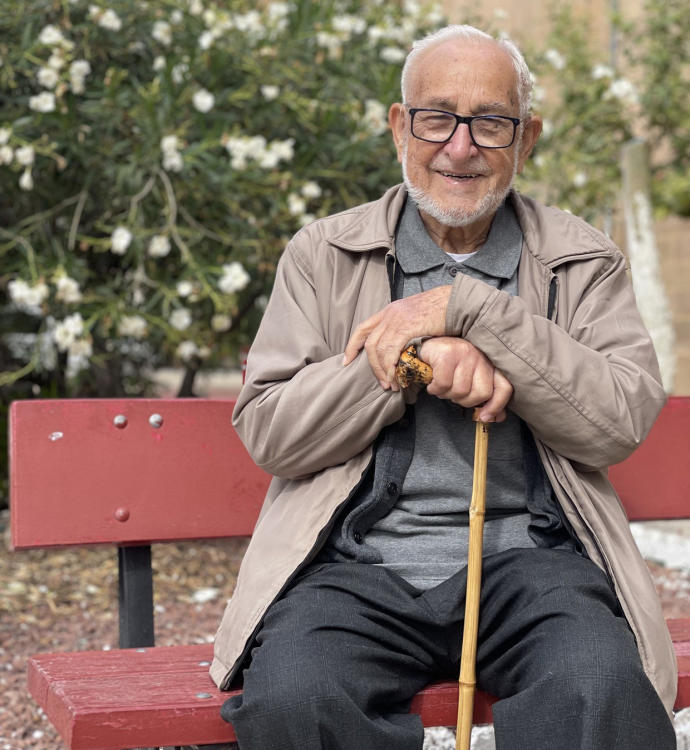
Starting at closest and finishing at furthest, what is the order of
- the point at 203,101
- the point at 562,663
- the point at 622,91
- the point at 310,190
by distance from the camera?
the point at 562,663 < the point at 203,101 < the point at 310,190 < the point at 622,91

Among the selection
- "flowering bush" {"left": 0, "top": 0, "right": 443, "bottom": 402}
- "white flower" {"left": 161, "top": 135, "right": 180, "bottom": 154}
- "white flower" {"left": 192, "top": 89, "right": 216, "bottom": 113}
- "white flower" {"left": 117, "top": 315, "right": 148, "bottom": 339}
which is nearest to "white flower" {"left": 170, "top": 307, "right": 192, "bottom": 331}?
"flowering bush" {"left": 0, "top": 0, "right": 443, "bottom": 402}

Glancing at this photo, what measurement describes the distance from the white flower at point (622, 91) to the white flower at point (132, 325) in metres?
3.22

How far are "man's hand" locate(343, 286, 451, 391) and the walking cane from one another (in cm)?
2

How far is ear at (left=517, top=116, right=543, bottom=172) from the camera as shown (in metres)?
3.17

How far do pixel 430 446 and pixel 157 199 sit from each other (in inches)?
111

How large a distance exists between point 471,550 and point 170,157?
2812mm

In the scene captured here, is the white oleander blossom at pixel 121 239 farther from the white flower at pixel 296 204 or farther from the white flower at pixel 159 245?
the white flower at pixel 296 204

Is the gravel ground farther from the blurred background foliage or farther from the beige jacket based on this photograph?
the beige jacket

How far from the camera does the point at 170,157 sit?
4992mm

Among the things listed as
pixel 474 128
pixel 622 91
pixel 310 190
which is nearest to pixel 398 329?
pixel 474 128

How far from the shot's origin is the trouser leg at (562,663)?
242cm

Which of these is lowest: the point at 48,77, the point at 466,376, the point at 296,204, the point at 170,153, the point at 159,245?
the point at 159,245

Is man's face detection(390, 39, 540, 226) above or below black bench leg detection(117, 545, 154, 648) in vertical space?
above

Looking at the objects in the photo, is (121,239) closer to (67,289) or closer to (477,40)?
(67,289)
